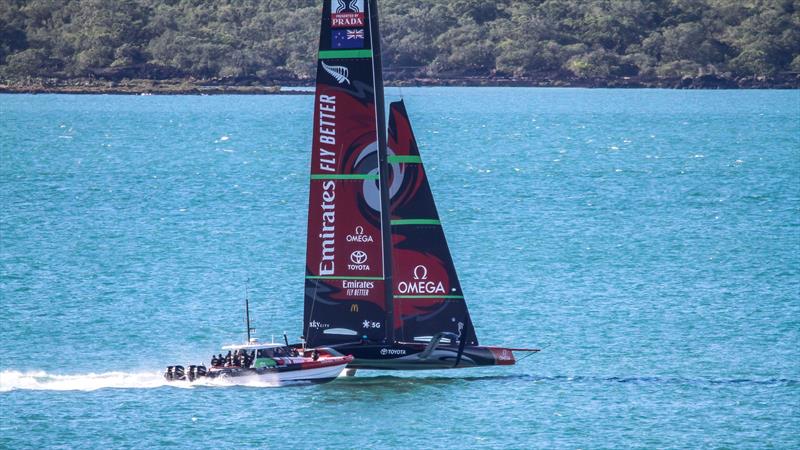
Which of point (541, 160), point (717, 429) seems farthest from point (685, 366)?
point (541, 160)

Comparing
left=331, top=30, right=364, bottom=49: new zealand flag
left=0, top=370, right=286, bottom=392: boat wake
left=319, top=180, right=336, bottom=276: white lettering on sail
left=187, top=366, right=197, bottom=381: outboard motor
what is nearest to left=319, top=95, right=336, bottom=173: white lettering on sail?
left=319, top=180, right=336, bottom=276: white lettering on sail

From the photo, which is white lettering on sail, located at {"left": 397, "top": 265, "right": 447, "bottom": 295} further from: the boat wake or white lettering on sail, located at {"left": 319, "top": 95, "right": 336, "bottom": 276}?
the boat wake

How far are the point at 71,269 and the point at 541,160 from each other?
72.5m

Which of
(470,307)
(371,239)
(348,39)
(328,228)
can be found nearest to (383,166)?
(371,239)

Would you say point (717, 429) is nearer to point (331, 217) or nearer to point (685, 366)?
point (685, 366)

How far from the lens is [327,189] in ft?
139

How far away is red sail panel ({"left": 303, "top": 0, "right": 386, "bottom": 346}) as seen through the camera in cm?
4131

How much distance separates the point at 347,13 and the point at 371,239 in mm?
6264

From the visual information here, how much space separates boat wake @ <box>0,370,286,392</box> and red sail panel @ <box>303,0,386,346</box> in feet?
9.20

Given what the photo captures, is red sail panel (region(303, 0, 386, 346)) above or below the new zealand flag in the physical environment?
below

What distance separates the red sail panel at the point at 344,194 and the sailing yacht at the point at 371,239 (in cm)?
3

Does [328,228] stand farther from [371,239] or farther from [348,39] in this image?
[348,39]

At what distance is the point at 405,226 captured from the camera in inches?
1689

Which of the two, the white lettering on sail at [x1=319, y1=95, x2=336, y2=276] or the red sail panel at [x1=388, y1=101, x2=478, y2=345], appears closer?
the white lettering on sail at [x1=319, y1=95, x2=336, y2=276]
